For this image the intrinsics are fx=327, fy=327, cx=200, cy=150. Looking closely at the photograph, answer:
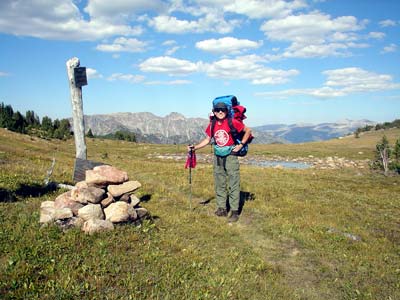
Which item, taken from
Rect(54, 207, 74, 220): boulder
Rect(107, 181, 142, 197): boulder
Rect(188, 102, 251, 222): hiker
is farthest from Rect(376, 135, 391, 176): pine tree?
Rect(54, 207, 74, 220): boulder

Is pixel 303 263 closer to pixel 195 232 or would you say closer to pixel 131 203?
pixel 195 232

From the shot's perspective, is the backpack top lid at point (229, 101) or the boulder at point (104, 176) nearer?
the boulder at point (104, 176)

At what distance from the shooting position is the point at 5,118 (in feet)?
356

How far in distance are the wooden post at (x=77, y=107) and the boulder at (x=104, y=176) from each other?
3.67 metres

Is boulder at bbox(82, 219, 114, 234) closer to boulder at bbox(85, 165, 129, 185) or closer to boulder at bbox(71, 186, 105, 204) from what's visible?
boulder at bbox(71, 186, 105, 204)

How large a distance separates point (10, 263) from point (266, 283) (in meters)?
5.67

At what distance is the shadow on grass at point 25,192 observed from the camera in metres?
11.3

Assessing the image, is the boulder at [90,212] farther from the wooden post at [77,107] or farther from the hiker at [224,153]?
the wooden post at [77,107]

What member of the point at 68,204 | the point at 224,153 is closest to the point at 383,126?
the point at 224,153

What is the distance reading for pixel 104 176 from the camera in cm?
1095

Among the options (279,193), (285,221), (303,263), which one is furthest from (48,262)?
(279,193)

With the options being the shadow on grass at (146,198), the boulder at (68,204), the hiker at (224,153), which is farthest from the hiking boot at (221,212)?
the boulder at (68,204)

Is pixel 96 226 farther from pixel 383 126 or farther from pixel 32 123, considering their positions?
pixel 383 126

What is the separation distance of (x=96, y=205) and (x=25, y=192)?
14.7ft
